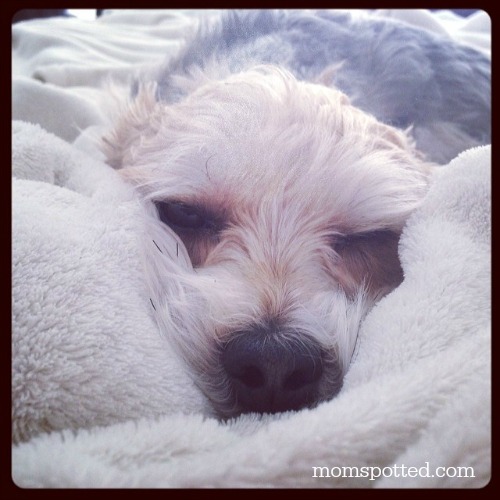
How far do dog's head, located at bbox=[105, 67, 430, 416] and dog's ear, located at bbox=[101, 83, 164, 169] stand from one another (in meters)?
0.17

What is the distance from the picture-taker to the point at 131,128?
1741 millimetres

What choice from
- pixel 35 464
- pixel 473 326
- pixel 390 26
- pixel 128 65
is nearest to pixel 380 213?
pixel 473 326

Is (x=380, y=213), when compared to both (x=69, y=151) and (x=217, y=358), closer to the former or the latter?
(x=217, y=358)

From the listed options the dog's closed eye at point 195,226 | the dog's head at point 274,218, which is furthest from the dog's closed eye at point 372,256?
the dog's closed eye at point 195,226

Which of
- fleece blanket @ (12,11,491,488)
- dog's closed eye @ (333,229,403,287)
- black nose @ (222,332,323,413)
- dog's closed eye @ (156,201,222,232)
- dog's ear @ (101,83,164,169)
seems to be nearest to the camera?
fleece blanket @ (12,11,491,488)

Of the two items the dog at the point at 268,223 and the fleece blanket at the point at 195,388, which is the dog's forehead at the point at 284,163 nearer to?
the dog at the point at 268,223

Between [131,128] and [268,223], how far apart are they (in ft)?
2.44

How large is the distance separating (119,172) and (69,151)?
135 mm

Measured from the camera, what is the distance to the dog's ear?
5.26 ft

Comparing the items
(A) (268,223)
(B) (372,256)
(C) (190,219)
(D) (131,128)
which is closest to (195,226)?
(C) (190,219)

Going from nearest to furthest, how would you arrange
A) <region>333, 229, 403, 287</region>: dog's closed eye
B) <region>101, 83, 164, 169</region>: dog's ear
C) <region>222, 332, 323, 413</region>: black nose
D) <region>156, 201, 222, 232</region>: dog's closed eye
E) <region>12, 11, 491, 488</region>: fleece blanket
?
<region>12, 11, 491, 488</region>: fleece blanket < <region>222, 332, 323, 413</region>: black nose < <region>333, 229, 403, 287</region>: dog's closed eye < <region>156, 201, 222, 232</region>: dog's closed eye < <region>101, 83, 164, 169</region>: dog's ear

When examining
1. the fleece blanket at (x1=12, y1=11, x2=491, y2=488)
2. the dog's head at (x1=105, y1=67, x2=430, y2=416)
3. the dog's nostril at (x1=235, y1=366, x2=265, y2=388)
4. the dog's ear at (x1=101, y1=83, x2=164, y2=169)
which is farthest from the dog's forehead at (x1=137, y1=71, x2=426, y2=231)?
the dog's nostril at (x1=235, y1=366, x2=265, y2=388)

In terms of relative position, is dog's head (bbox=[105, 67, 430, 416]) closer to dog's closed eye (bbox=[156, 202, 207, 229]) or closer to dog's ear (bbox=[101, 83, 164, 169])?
dog's closed eye (bbox=[156, 202, 207, 229])

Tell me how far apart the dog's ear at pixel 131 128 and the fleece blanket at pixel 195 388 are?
0.55 metres
